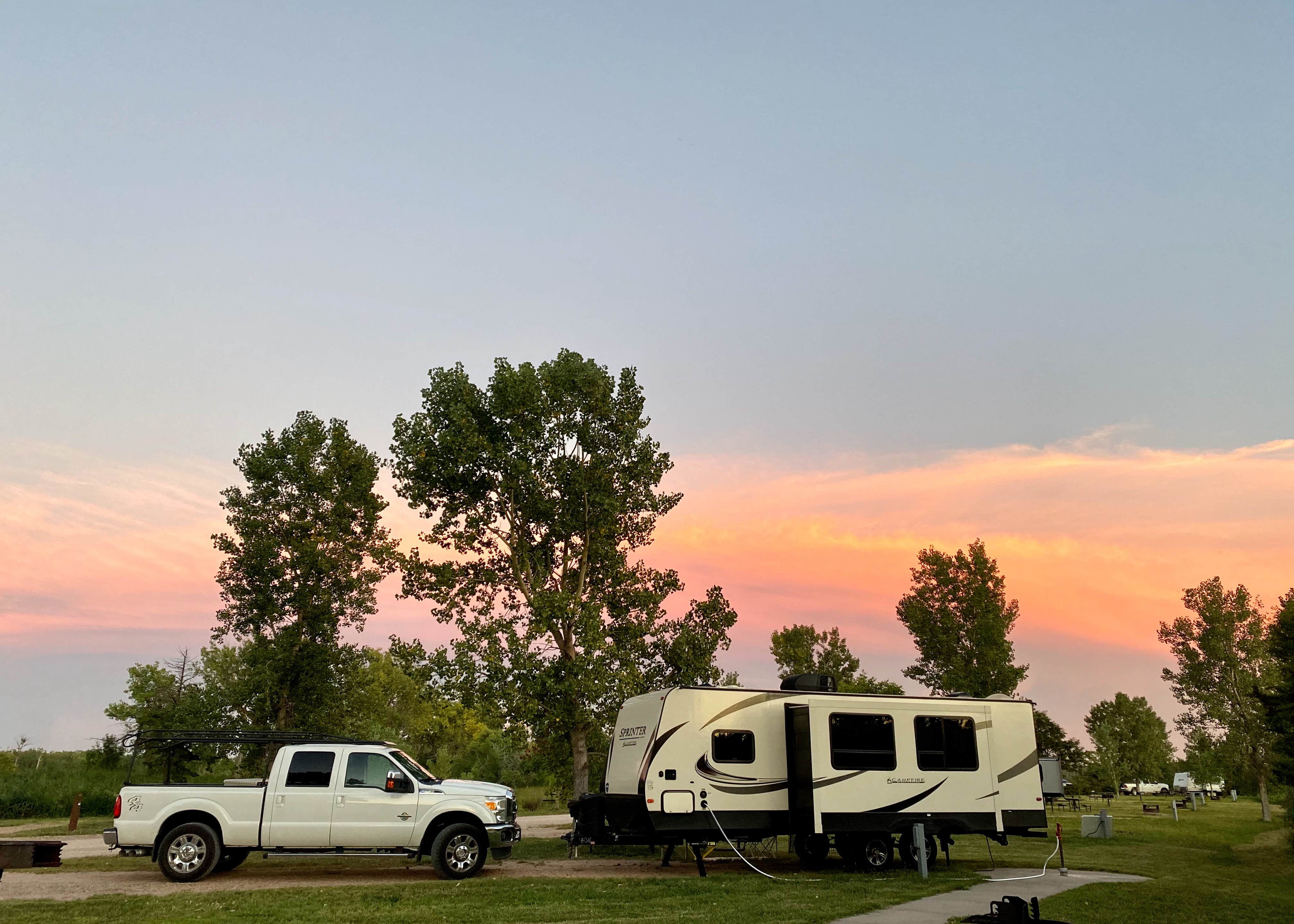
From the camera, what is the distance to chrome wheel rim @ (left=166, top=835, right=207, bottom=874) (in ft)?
49.0

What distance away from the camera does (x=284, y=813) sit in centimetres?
1511

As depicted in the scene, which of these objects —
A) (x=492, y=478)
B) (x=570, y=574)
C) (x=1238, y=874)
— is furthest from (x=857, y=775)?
(x=492, y=478)

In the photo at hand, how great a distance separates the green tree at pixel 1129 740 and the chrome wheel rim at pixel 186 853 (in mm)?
73651

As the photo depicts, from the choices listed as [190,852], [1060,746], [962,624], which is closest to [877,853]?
[190,852]

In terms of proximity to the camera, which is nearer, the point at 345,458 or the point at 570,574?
the point at 570,574

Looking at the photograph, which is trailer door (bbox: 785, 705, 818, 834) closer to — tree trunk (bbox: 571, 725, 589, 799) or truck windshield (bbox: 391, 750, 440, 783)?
truck windshield (bbox: 391, 750, 440, 783)

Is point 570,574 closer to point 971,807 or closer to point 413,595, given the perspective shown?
point 413,595

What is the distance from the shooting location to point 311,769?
15.4 meters

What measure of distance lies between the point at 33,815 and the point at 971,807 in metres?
38.4

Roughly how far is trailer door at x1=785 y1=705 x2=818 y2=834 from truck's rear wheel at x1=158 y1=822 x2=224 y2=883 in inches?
416

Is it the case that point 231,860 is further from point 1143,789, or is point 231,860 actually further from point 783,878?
point 1143,789

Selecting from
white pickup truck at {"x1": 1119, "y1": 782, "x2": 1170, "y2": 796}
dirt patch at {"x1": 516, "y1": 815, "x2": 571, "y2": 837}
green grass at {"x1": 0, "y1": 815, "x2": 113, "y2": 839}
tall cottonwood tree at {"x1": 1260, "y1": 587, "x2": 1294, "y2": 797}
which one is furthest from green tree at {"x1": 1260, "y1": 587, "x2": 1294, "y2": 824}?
white pickup truck at {"x1": 1119, "y1": 782, "x2": 1170, "y2": 796}

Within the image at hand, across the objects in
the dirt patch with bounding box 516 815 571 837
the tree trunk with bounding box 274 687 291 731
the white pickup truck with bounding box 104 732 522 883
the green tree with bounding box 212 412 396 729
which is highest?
A: the green tree with bounding box 212 412 396 729

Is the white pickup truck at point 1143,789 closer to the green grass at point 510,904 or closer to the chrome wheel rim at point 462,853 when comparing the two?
the green grass at point 510,904
